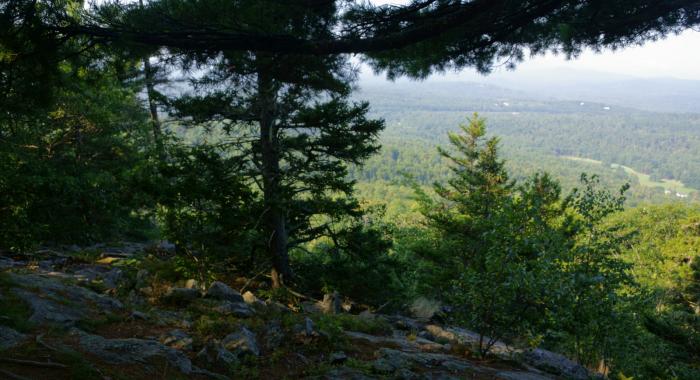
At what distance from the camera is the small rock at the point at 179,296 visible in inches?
277

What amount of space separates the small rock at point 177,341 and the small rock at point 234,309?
1.23m

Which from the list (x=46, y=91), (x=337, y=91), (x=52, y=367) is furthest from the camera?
(x=337, y=91)

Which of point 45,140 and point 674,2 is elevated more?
point 674,2

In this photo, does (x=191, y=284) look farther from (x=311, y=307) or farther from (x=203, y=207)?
(x=311, y=307)

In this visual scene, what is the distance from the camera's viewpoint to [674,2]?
4520mm

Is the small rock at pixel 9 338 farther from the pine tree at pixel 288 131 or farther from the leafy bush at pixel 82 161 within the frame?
the leafy bush at pixel 82 161

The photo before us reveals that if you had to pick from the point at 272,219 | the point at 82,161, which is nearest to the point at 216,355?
the point at 272,219

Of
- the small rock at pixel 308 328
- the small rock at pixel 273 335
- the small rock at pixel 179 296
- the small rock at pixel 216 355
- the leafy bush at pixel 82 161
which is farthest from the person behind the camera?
the leafy bush at pixel 82 161

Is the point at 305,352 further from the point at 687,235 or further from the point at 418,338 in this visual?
the point at 687,235

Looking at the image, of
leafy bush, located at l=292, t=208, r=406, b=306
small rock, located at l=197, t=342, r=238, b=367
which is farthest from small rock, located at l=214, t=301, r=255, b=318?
leafy bush, located at l=292, t=208, r=406, b=306

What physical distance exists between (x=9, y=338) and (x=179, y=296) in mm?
2953

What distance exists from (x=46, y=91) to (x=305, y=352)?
416cm

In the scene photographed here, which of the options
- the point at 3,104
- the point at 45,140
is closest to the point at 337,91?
the point at 3,104

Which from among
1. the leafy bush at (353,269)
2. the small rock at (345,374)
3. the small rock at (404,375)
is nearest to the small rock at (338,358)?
the small rock at (345,374)
